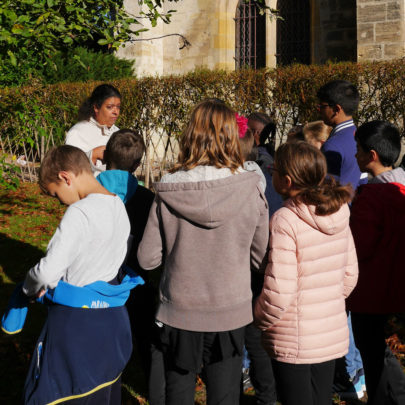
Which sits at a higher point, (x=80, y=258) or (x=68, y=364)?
(x=80, y=258)

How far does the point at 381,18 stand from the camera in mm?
11328

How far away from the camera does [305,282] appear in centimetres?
251

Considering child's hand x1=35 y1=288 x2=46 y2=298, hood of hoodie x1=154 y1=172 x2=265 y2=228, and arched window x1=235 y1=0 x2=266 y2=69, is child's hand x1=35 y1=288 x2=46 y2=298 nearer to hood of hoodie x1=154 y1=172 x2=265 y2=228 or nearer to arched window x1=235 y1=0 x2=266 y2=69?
hood of hoodie x1=154 y1=172 x2=265 y2=228

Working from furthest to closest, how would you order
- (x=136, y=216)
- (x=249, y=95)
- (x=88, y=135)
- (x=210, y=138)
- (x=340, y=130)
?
(x=249, y=95) < (x=88, y=135) < (x=340, y=130) < (x=136, y=216) < (x=210, y=138)

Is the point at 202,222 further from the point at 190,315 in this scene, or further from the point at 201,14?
the point at 201,14

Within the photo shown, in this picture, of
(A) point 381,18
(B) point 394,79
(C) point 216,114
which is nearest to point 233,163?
(C) point 216,114

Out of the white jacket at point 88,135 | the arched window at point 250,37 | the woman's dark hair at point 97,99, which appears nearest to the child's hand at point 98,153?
the white jacket at point 88,135

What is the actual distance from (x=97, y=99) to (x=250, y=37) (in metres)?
12.1

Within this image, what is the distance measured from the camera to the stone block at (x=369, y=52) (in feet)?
37.8

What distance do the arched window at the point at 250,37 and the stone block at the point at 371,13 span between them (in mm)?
4043

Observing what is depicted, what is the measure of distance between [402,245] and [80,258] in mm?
1762

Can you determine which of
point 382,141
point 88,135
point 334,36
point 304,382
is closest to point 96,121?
point 88,135

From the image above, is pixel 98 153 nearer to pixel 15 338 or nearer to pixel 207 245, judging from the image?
pixel 207 245

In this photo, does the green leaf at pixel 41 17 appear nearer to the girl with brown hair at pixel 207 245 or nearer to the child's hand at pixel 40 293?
the girl with brown hair at pixel 207 245
